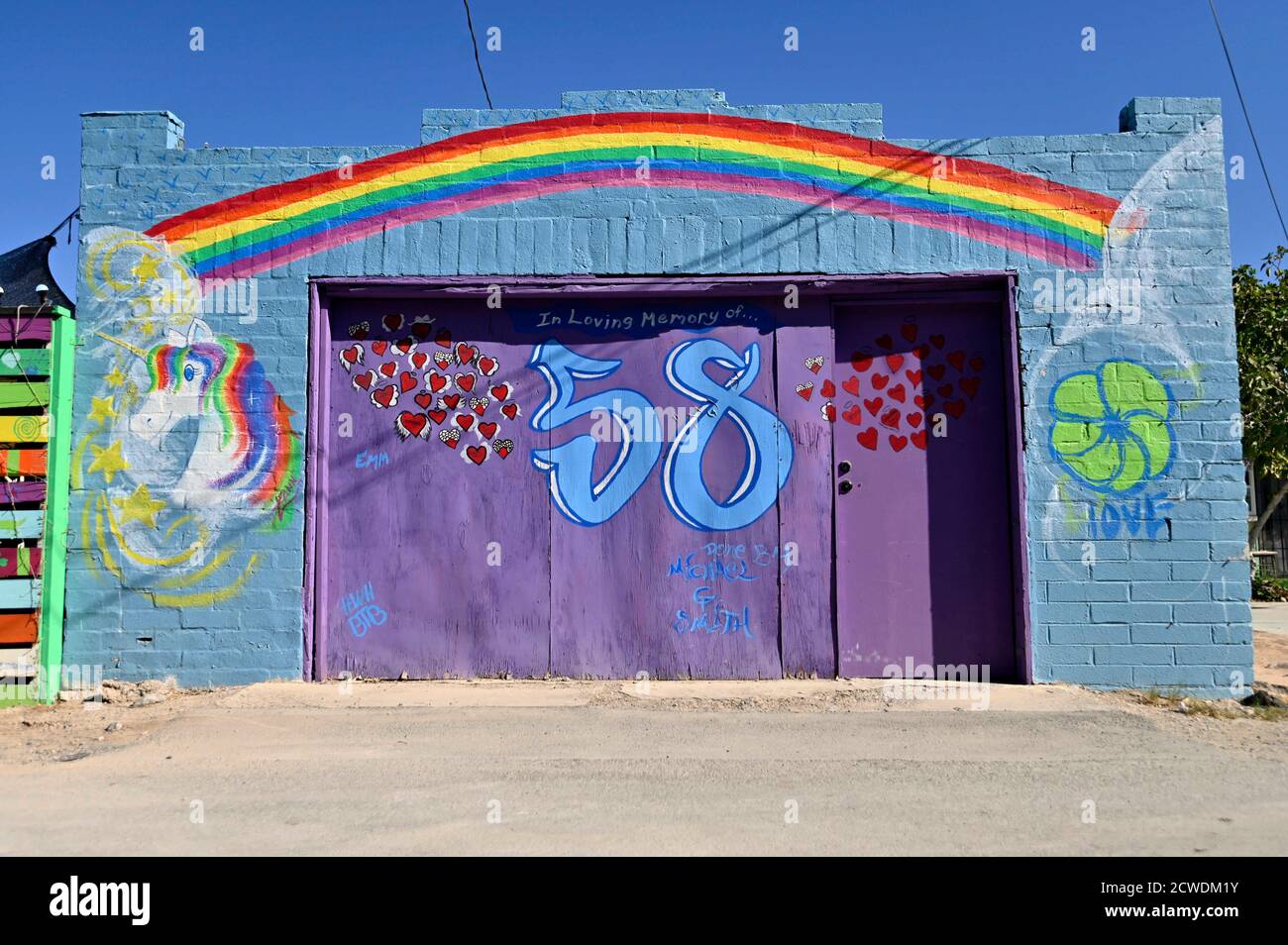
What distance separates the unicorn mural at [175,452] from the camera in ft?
21.9

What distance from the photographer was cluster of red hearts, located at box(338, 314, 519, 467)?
22.6ft

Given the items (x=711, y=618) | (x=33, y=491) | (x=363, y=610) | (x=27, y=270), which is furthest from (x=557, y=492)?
(x=27, y=270)

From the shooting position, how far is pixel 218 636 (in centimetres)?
664

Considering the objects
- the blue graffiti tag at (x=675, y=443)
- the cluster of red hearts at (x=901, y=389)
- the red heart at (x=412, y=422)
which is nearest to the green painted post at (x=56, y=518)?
the red heart at (x=412, y=422)

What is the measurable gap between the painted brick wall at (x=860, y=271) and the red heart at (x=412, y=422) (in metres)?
0.76

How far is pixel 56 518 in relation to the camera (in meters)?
6.54

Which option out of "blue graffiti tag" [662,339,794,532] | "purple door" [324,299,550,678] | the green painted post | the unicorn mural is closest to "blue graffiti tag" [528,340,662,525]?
"purple door" [324,299,550,678]

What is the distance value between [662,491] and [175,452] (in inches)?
130

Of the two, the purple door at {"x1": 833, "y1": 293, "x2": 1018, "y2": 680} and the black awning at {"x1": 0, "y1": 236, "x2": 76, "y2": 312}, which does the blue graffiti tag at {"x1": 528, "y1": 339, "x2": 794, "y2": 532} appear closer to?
the purple door at {"x1": 833, "y1": 293, "x2": 1018, "y2": 680}

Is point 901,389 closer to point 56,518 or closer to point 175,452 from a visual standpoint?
point 175,452

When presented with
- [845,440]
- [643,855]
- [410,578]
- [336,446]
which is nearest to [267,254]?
[336,446]

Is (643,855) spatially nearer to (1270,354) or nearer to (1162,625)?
(1162,625)

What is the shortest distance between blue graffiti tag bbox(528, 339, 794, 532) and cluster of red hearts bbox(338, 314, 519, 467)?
1.00 feet

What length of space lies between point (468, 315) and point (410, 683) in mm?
2553
